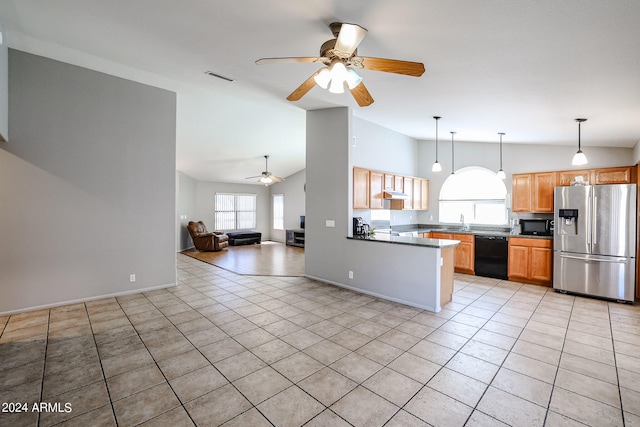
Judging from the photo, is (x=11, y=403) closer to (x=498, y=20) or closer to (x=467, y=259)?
(x=498, y=20)

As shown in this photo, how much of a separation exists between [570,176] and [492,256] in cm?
192

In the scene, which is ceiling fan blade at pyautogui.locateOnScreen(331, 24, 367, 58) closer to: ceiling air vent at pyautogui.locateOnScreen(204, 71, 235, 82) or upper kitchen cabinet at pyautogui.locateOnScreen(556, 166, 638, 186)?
ceiling air vent at pyautogui.locateOnScreen(204, 71, 235, 82)

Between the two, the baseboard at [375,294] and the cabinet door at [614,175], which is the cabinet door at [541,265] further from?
the baseboard at [375,294]

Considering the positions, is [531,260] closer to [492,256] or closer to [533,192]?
[492,256]

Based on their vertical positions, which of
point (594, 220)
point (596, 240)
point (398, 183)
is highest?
point (398, 183)

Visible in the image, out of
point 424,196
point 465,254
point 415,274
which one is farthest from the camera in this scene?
point 424,196

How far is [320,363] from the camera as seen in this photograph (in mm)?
2488

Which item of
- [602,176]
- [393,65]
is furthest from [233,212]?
[602,176]

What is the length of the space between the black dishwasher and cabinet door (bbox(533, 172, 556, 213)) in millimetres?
878

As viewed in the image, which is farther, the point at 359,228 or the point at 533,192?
the point at 533,192

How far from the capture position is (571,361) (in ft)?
8.39

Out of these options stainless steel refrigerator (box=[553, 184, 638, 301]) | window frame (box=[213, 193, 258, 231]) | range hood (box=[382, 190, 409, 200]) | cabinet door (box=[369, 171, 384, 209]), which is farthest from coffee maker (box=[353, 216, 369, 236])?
window frame (box=[213, 193, 258, 231])

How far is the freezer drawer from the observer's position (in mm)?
4121

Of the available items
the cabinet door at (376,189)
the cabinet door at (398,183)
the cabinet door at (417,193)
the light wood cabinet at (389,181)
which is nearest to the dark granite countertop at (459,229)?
the cabinet door at (417,193)
